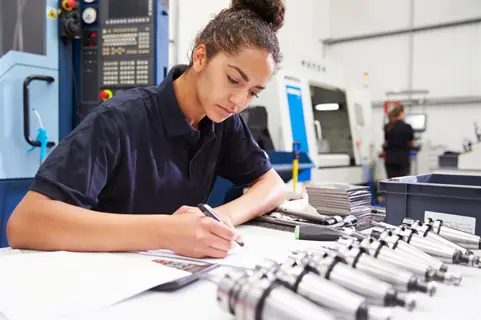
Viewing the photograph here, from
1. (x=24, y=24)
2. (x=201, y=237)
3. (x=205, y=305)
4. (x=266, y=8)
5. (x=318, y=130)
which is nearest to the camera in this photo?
(x=205, y=305)

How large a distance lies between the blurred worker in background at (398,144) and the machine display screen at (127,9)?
3.63 metres

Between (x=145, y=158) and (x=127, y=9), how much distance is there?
1179 millimetres

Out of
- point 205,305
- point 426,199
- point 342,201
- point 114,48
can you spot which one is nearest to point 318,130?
point 114,48

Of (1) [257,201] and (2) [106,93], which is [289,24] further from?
(1) [257,201]

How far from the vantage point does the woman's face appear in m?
0.96

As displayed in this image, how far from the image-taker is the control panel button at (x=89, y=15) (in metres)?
2.00

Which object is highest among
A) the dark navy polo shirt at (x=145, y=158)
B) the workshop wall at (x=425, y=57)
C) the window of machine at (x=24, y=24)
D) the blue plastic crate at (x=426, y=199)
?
the workshop wall at (x=425, y=57)

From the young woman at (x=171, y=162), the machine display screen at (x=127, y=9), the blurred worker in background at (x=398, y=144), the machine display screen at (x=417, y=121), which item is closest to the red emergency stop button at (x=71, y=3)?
the machine display screen at (x=127, y=9)

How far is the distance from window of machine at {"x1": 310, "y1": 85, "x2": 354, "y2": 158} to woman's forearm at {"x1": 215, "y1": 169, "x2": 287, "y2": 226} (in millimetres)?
2646

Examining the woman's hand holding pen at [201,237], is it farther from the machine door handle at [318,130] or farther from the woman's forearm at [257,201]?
the machine door handle at [318,130]

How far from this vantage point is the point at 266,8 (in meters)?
1.07

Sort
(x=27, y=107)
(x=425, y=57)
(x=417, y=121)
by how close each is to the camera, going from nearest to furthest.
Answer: (x=27, y=107) → (x=417, y=121) → (x=425, y=57)

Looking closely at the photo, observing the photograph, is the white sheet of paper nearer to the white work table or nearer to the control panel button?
the white work table

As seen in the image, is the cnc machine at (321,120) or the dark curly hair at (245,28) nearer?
the dark curly hair at (245,28)
